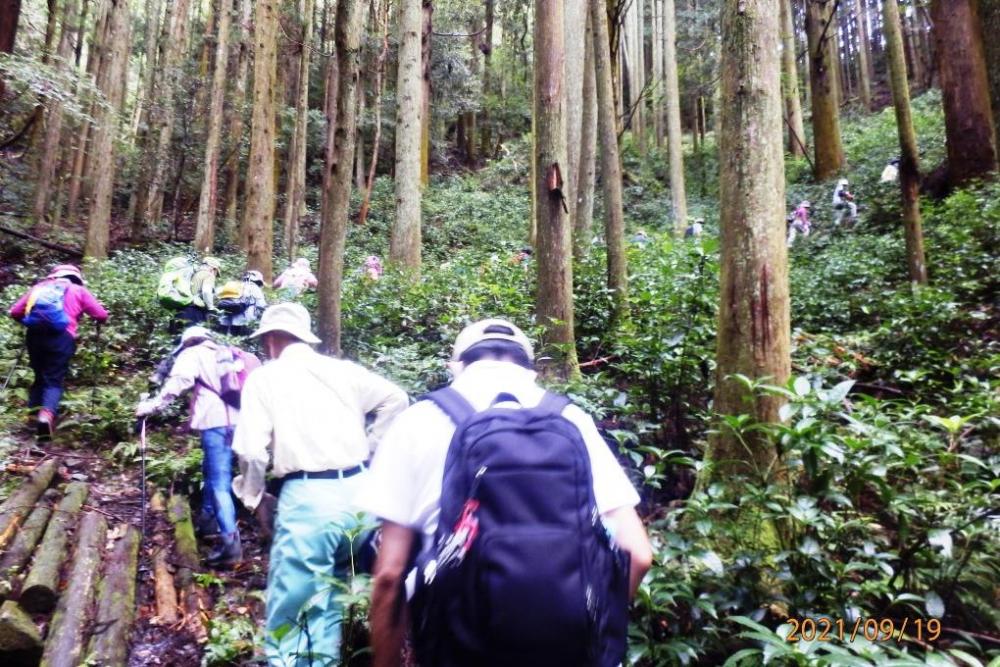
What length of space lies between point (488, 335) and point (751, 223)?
2.12 m

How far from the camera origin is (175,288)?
7102 millimetres

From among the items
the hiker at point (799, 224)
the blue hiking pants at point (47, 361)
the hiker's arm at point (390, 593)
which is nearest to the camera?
the hiker's arm at point (390, 593)

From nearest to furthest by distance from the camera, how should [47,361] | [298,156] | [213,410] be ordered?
[213,410], [47,361], [298,156]

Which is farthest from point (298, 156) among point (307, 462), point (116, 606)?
point (307, 462)

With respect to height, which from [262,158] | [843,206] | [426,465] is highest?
[843,206]

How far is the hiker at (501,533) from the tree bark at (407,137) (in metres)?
9.08

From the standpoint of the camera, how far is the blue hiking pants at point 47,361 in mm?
5715

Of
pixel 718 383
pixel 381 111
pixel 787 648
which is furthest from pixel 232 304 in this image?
pixel 381 111

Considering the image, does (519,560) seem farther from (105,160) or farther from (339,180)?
(105,160)

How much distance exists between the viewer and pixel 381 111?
969 inches

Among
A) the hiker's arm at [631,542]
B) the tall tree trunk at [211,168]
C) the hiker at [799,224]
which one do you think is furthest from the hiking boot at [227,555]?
the hiker at [799,224]

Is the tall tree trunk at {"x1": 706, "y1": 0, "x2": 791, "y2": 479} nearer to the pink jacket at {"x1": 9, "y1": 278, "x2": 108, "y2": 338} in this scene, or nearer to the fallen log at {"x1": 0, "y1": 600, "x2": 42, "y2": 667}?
the fallen log at {"x1": 0, "y1": 600, "x2": 42, "y2": 667}

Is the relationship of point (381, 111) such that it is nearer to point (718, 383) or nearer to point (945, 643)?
point (718, 383)

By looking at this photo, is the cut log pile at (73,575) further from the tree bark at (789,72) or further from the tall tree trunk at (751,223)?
the tree bark at (789,72)
